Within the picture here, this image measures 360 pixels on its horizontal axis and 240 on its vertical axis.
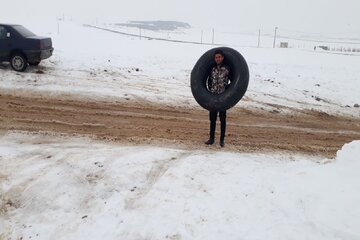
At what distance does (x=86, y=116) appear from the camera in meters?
9.89

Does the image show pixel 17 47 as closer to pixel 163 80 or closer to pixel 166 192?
pixel 163 80

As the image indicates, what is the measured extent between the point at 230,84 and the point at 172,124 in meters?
2.48

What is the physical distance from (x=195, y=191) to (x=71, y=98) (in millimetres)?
7244

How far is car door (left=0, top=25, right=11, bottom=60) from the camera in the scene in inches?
537

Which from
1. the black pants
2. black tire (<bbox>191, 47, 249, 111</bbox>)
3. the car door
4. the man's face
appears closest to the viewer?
the man's face

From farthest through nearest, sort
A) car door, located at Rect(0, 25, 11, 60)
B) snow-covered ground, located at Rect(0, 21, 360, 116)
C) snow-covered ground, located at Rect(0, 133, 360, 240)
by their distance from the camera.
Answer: car door, located at Rect(0, 25, 11, 60) → snow-covered ground, located at Rect(0, 21, 360, 116) → snow-covered ground, located at Rect(0, 133, 360, 240)

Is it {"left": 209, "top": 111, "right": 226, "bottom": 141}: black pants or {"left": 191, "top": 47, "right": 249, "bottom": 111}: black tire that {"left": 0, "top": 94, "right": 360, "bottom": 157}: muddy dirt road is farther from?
{"left": 191, "top": 47, "right": 249, "bottom": 111}: black tire

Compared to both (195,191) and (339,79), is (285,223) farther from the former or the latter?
(339,79)

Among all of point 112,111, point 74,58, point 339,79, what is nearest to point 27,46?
point 74,58

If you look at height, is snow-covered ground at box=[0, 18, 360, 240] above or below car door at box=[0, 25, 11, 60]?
below

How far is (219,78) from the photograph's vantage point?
768 cm

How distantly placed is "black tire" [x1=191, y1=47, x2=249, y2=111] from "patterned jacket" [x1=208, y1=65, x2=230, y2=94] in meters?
0.10

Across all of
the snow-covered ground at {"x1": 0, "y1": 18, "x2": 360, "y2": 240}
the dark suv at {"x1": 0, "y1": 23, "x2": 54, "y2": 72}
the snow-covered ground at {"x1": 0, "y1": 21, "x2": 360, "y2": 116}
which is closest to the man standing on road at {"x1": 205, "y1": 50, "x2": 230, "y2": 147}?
the snow-covered ground at {"x1": 0, "y1": 18, "x2": 360, "y2": 240}

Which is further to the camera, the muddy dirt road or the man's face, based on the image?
the muddy dirt road
